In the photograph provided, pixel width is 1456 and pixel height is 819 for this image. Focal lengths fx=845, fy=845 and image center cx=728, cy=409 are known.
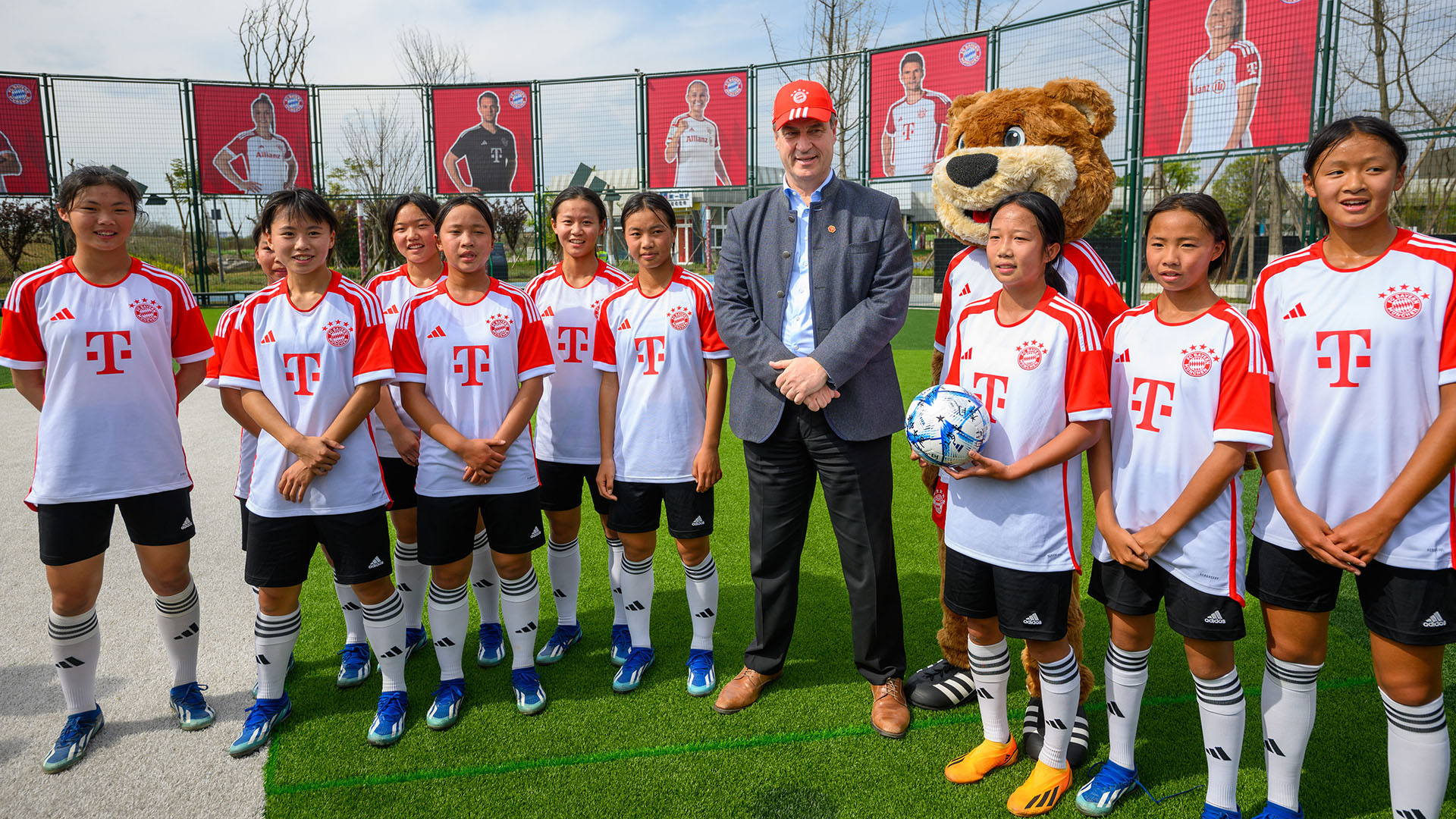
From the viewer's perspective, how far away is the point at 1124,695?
102 inches

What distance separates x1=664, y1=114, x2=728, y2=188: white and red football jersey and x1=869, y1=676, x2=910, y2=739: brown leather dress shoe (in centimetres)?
1291

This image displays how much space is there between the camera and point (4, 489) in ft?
20.6

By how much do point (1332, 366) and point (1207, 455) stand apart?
0.38m

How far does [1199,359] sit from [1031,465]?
0.53m

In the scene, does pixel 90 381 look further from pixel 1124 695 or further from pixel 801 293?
pixel 1124 695

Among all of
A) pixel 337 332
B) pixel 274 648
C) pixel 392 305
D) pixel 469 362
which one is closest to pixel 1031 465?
pixel 469 362

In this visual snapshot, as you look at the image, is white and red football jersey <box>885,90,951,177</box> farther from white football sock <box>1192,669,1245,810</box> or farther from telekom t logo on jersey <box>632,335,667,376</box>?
white football sock <box>1192,669,1245,810</box>

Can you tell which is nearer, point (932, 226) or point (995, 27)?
point (995, 27)

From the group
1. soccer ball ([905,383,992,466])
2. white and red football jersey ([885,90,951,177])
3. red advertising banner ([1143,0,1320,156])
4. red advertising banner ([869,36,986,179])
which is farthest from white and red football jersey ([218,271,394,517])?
white and red football jersey ([885,90,951,177])

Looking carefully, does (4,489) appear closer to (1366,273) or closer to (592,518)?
(592,518)

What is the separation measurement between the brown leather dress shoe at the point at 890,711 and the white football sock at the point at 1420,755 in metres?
1.43

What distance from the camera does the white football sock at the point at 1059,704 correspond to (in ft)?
8.69

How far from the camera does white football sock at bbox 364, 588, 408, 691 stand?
313 centimetres

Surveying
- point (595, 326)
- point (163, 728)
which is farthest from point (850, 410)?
point (163, 728)
